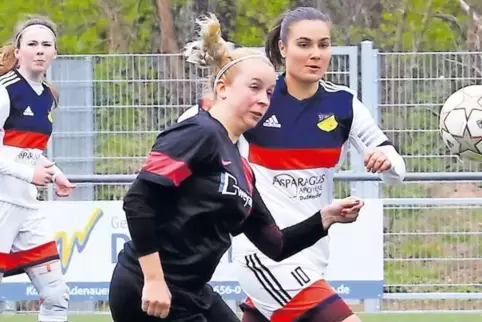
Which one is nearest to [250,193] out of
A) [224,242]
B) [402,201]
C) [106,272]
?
[224,242]

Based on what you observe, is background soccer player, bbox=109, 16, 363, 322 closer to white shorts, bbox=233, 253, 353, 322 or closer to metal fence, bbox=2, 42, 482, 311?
white shorts, bbox=233, 253, 353, 322

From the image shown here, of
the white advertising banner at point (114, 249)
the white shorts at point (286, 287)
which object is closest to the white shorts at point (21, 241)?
the white advertising banner at point (114, 249)

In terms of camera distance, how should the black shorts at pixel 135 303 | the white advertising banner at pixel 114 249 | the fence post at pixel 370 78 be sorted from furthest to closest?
the fence post at pixel 370 78 → the white advertising banner at pixel 114 249 → the black shorts at pixel 135 303

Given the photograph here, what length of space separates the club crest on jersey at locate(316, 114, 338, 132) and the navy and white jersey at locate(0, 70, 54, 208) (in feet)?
7.85

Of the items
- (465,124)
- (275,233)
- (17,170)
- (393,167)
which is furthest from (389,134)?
(275,233)

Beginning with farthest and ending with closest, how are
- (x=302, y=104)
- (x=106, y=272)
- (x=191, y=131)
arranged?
(x=106, y=272)
(x=302, y=104)
(x=191, y=131)

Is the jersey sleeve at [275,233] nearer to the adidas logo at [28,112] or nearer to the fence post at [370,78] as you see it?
the adidas logo at [28,112]

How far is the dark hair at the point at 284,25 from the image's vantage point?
5945 mm

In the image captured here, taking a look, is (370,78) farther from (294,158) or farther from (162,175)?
(162,175)

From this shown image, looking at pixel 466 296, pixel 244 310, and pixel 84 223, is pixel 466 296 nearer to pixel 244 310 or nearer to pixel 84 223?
pixel 84 223

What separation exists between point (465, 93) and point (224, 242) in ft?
12.3

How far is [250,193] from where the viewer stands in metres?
4.74

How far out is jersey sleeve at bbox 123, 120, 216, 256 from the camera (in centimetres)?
433

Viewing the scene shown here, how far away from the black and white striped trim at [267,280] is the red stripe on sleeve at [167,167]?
1.49 metres
